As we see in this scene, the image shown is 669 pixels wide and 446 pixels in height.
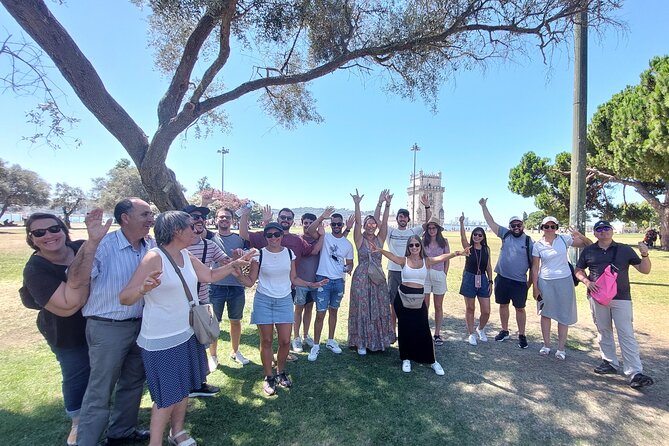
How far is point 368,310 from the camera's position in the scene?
496cm

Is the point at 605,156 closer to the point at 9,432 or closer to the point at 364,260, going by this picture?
the point at 364,260

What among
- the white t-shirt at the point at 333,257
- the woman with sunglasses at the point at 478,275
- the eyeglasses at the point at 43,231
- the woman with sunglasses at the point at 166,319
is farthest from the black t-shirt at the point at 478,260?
A: the eyeglasses at the point at 43,231

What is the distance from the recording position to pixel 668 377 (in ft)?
14.4

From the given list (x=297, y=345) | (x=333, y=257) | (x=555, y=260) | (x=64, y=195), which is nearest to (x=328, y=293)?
(x=333, y=257)

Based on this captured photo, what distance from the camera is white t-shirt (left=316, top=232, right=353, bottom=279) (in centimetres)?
502

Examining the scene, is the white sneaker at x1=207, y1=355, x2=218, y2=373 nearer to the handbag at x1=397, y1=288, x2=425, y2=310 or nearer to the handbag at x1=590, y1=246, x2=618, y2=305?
the handbag at x1=397, y1=288, x2=425, y2=310

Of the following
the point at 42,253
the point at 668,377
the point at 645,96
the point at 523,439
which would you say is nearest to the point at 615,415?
the point at 523,439

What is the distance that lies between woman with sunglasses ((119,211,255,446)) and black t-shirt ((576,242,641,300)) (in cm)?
495

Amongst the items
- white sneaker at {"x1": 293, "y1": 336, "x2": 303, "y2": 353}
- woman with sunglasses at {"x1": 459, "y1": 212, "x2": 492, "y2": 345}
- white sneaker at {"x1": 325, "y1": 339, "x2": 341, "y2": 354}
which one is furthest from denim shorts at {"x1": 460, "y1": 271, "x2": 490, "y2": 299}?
white sneaker at {"x1": 293, "y1": 336, "x2": 303, "y2": 353}

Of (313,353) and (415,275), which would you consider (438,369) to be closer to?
(415,275)

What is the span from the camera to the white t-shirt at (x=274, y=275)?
3.89 m

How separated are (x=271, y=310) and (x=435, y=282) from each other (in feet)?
9.76

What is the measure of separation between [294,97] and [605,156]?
73.9 feet

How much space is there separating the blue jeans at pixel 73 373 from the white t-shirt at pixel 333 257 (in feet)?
9.59
